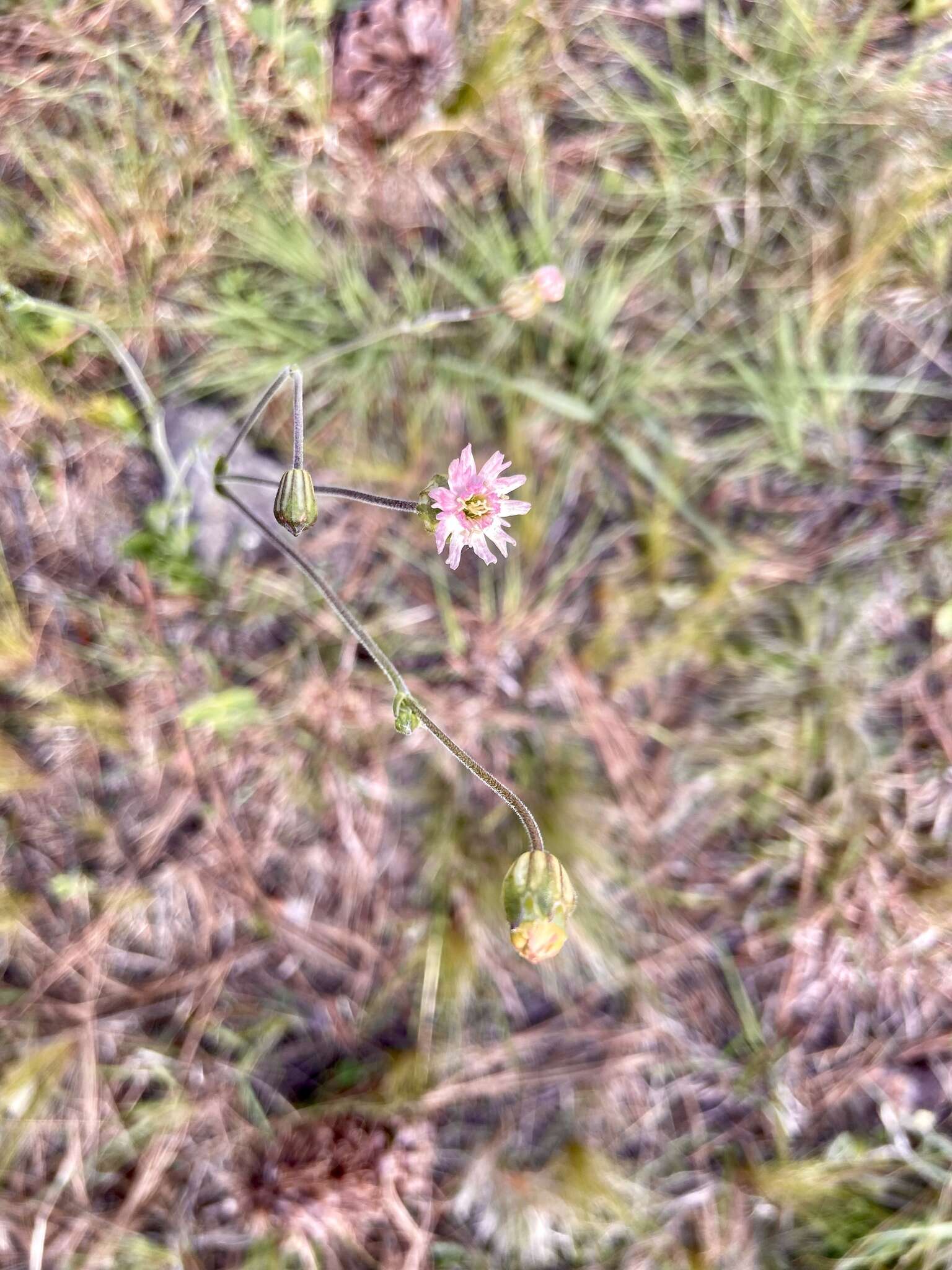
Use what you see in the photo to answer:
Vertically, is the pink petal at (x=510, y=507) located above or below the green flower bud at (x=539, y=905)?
above

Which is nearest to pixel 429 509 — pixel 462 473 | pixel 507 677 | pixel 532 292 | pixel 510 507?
pixel 462 473

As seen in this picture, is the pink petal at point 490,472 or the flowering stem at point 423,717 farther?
the pink petal at point 490,472

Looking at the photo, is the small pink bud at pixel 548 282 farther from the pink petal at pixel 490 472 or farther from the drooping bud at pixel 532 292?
the pink petal at pixel 490 472

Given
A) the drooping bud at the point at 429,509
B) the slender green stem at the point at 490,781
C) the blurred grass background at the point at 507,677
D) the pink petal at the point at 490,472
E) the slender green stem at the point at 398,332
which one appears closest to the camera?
the slender green stem at the point at 490,781

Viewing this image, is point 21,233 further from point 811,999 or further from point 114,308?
point 811,999

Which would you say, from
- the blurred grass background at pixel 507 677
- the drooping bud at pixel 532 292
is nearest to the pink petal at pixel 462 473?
the drooping bud at pixel 532 292

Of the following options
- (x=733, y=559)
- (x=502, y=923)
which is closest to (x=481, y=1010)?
(x=502, y=923)
